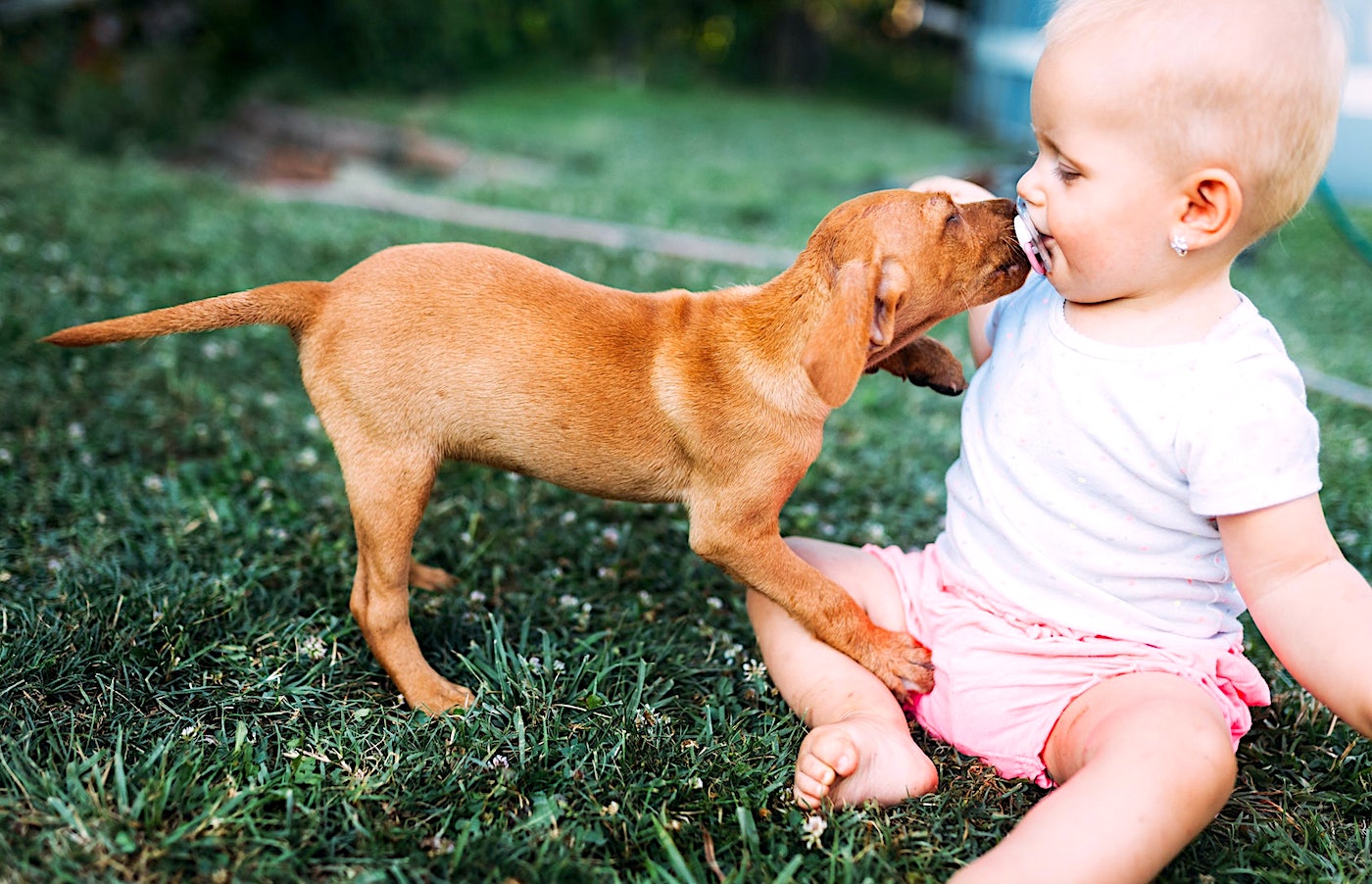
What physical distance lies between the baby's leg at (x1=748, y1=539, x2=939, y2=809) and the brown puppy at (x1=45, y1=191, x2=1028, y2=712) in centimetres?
Result: 8

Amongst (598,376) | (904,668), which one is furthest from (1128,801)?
(598,376)

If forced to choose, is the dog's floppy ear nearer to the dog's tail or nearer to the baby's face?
the baby's face

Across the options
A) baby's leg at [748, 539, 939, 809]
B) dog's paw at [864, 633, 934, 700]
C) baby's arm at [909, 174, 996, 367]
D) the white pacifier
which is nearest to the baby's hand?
baby's arm at [909, 174, 996, 367]

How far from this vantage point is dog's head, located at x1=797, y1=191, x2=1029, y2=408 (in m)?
2.52

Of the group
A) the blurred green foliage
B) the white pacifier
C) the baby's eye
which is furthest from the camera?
the blurred green foliage

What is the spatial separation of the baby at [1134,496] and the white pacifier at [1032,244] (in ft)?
0.07

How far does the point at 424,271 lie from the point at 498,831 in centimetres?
126

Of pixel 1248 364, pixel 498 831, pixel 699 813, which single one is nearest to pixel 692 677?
pixel 699 813

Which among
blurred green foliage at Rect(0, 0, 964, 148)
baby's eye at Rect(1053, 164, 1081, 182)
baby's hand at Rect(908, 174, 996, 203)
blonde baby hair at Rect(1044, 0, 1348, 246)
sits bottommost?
blurred green foliage at Rect(0, 0, 964, 148)

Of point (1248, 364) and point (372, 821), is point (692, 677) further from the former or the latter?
point (1248, 364)

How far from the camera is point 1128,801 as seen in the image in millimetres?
1983

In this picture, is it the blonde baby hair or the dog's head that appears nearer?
the blonde baby hair

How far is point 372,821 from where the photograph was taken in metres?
2.15

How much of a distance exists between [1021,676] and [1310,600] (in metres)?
0.60
